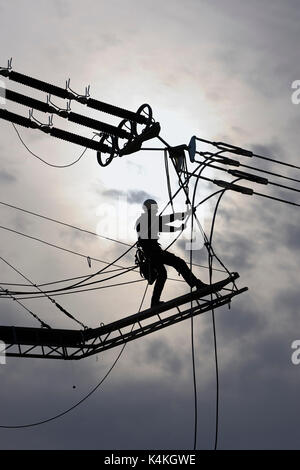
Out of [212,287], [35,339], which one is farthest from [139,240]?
[35,339]

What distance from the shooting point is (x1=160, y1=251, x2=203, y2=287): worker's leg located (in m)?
21.2

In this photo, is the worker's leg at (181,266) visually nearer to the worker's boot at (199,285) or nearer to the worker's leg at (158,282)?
the worker's boot at (199,285)

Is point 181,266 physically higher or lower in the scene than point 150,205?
lower

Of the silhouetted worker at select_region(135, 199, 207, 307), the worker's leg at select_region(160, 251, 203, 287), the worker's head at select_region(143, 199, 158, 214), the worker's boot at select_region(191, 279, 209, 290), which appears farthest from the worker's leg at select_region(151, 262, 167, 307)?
the worker's head at select_region(143, 199, 158, 214)

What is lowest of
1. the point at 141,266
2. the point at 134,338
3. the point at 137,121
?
the point at 134,338

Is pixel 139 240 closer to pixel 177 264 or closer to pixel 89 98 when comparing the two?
pixel 177 264

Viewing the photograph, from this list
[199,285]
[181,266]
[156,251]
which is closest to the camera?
[199,285]

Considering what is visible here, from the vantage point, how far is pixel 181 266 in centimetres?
2150

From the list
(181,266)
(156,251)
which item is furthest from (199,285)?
(156,251)

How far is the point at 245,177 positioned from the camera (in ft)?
61.0

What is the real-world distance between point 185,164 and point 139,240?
250cm

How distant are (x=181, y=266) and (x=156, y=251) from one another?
694mm

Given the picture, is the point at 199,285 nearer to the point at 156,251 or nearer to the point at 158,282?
the point at 158,282

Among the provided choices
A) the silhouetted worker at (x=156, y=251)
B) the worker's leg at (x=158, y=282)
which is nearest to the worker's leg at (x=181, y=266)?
the silhouetted worker at (x=156, y=251)
